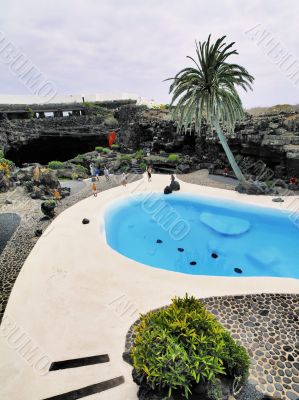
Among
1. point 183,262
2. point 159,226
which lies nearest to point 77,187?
point 159,226

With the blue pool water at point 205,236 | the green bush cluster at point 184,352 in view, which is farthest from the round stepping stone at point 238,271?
the green bush cluster at point 184,352

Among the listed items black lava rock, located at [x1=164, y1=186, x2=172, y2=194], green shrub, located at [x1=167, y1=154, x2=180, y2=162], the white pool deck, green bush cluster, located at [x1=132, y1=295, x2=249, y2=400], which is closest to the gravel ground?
the white pool deck

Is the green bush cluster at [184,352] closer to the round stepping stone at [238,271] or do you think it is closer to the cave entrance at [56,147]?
the round stepping stone at [238,271]

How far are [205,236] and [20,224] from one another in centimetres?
1227

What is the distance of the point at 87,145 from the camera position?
54531 millimetres

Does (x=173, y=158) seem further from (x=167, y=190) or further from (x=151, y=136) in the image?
(x=151, y=136)

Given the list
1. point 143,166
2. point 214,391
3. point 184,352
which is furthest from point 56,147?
point 214,391

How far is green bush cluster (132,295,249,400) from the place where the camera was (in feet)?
16.1

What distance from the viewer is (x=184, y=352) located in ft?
16.4

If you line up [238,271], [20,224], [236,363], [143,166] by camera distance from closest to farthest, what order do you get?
1. [236,363]
2. [238,271]
3. [20,224]
4. [143,166]

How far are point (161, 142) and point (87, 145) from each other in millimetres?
25610

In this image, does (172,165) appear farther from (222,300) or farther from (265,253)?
(222,300)

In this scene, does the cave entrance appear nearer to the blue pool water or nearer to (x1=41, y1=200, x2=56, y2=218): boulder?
the blue pool water

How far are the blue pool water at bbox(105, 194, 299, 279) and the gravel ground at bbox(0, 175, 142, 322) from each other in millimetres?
4387
